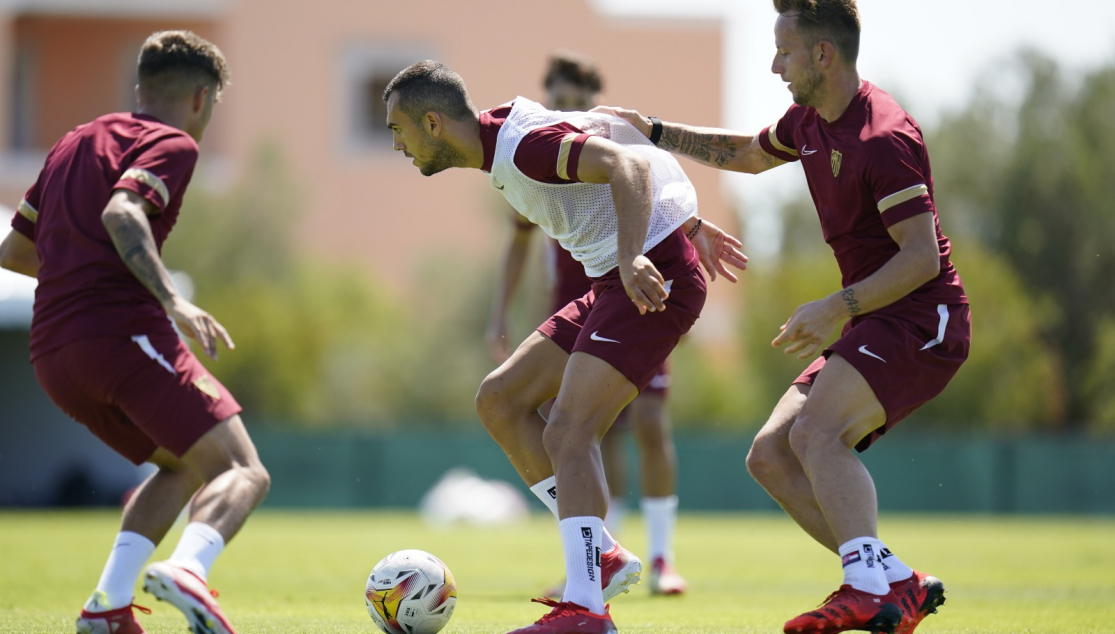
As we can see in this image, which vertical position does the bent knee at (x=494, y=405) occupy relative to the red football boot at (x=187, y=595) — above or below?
above

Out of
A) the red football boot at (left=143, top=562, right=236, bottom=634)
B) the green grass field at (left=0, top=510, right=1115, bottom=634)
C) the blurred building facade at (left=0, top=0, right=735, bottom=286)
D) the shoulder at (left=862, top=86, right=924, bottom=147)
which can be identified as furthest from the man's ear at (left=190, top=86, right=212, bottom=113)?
the blurred building facade at (left=0, top=0, right=735, bottom=286)

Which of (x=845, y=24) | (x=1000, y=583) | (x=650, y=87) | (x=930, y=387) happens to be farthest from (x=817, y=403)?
(x=650, y=87)

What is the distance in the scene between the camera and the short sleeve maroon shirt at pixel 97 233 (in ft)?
17.0

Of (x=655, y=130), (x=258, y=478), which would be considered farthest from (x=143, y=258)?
(x=655, y=130)

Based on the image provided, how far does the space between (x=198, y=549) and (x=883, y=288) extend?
2890 millimetres

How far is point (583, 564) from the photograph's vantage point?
5.30m

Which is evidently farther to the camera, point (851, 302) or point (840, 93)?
point (840, 93)

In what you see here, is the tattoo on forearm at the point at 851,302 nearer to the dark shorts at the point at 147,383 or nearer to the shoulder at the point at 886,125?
the shoulder at the point at 886,125

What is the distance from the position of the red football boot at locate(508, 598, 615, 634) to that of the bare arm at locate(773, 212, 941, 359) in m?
1.32

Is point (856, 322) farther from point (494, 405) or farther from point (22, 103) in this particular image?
point (22, 103)

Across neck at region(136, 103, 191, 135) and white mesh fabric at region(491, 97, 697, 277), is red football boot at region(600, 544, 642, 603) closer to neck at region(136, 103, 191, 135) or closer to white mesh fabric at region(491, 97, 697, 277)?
white mesh fabric at region(491, 97, 697, 277)

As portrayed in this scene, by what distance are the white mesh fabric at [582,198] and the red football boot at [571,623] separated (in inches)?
58.6

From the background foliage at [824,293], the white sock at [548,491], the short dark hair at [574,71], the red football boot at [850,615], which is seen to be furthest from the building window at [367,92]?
the red football boot at [850,615]

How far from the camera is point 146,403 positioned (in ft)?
16.8
